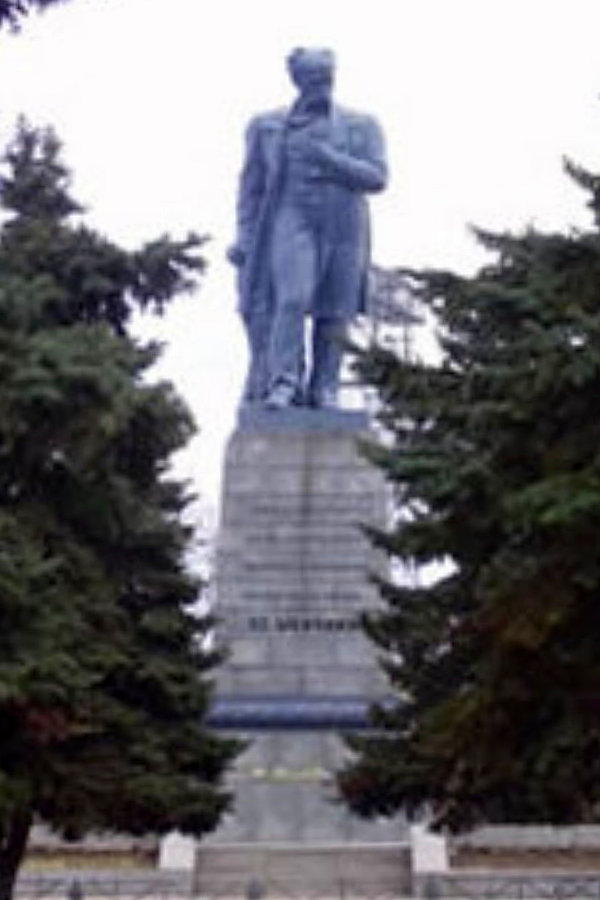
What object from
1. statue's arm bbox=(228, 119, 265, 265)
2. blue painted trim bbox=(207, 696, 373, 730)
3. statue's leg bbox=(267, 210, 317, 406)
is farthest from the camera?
statue's arm bbox=(228, 119, 265, 265)

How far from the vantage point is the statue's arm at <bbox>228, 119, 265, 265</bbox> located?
2905 cm

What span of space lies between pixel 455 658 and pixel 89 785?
12.7ft

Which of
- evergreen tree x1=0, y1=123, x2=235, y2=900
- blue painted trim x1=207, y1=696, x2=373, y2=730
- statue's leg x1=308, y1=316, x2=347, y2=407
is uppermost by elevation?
statue's leg x1=308, y1=316, x2=347, y2=407

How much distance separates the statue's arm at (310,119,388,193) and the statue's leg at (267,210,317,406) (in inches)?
38.2

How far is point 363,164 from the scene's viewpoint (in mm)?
28203

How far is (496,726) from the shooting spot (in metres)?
8.53

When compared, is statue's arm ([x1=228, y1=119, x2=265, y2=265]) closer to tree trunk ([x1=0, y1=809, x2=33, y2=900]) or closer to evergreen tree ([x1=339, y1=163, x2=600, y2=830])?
tree trunk ([x1=0, y1=809, x2=33, y2=900])

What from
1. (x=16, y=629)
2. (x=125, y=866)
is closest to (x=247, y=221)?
(x=125, y=866)

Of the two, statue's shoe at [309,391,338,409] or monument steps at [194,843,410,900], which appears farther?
statue's shoe at [309,391,338,409]

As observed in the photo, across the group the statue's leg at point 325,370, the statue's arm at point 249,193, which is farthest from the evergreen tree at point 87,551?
the statue's arm at point 249,193

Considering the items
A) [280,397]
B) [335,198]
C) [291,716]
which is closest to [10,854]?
[291,716]

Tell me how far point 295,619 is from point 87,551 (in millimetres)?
11640

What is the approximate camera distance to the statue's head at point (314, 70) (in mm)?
28094

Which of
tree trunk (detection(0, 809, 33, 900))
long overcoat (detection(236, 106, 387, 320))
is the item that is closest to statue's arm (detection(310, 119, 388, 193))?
long overcoat (detection(236, 106, 387, 320))
